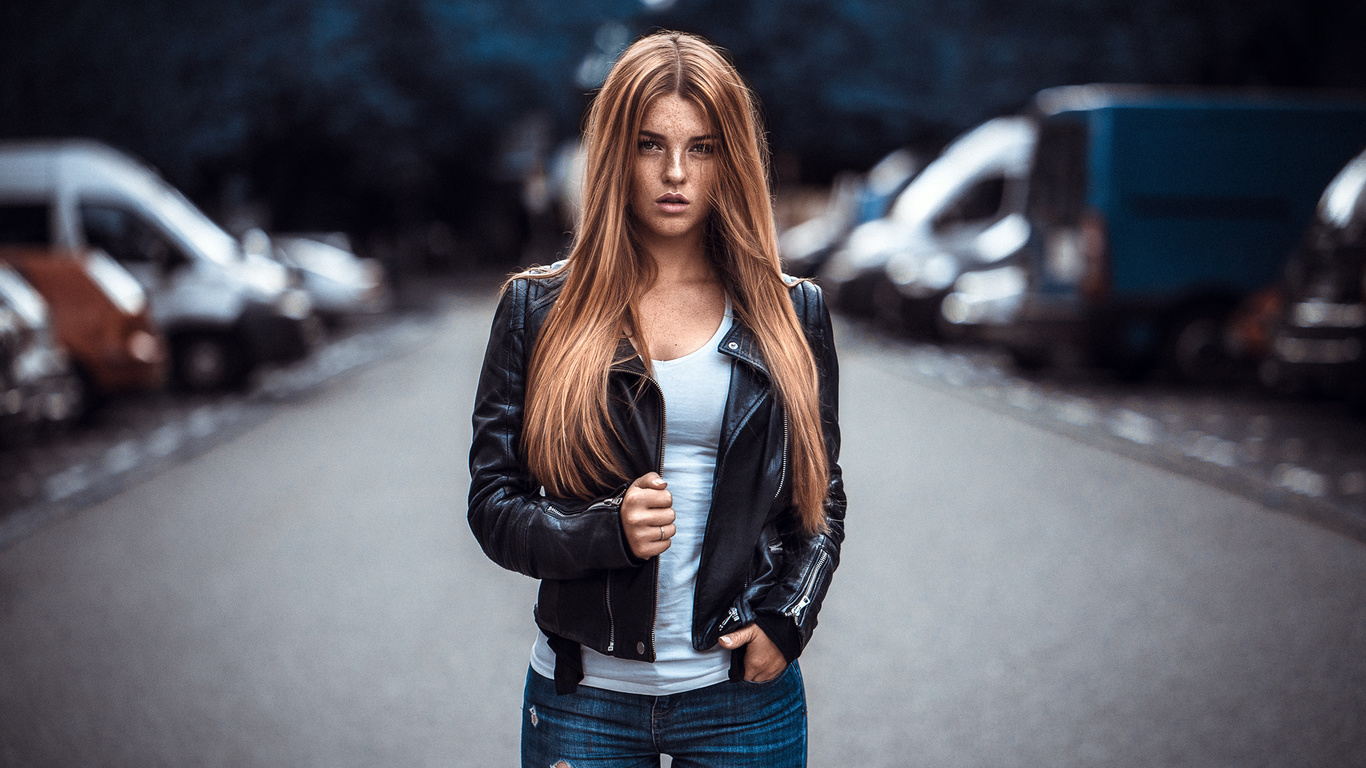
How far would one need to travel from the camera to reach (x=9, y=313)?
9359 mm

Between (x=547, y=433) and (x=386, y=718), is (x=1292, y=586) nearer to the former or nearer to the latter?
(x=386, y=718)

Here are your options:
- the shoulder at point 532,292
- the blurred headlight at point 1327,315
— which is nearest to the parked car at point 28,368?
the shoulder at point 532,292

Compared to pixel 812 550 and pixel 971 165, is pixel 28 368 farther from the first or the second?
pixel 971 165

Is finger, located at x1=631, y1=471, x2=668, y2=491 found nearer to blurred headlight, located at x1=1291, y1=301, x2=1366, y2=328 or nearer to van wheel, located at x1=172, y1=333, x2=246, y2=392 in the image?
blurred headlight, located at x1=1291, y1=301, x2=1366, y2=328

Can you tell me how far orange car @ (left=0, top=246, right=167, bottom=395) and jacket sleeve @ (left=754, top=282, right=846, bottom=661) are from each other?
10262 mm

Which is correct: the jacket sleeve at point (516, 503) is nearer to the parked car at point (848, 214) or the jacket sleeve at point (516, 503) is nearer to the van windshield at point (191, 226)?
the van windshield at point (191, 226)

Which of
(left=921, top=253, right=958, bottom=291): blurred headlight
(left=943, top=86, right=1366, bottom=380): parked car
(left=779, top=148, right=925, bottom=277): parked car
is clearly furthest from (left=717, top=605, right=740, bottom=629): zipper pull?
(left=779, top=148, right=925, bottom=277): parked car

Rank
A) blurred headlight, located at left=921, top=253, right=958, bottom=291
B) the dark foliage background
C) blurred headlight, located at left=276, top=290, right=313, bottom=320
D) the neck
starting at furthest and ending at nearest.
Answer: the dark foliage background → blurred headlight, located at left=921, top=253, right=958, bottom=291 → blurred headlight, located at left=276, top=290, right=313, bottom=320 → the neck

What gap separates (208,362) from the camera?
1349 centimetres

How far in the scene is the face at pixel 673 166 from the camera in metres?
1.91

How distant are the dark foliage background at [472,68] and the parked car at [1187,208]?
8621mm

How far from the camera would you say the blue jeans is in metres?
1.94

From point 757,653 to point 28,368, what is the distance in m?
8.81

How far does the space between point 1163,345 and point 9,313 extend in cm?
967
